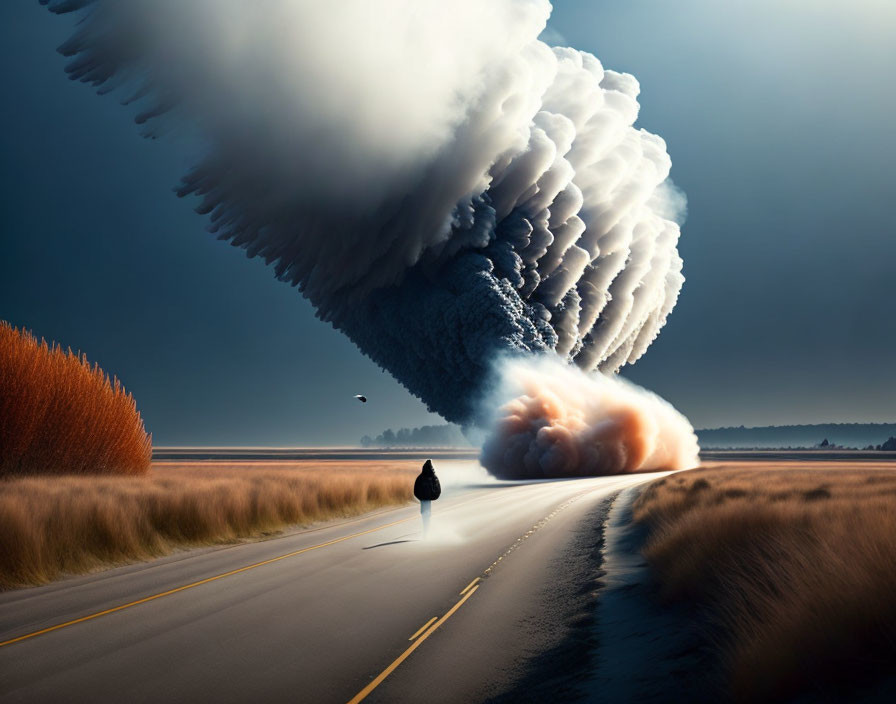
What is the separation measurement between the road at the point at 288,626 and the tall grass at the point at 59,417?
1342 cm

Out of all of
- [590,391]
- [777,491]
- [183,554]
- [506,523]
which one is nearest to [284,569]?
[183,554]

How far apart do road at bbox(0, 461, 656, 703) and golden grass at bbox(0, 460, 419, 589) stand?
99 cm

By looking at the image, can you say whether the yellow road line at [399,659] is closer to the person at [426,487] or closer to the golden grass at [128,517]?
the golden grass at [128,517]

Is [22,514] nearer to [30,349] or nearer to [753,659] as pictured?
[753,659]

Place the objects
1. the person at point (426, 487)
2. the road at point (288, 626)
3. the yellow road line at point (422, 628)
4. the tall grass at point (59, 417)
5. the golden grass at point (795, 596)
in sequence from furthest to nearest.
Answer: the tall grass at point (59, 417) < the person at point (426, 487) < the yellow road line at point (422, 628) < the road at point (288, 626) < the golden grass at point (795, 596)

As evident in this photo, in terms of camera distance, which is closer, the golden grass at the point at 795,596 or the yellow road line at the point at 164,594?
the golden grass at the point at 795,596

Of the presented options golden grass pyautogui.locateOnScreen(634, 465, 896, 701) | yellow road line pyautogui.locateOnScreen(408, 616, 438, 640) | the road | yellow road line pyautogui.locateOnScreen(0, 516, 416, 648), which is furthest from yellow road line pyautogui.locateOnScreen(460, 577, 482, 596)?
yellow road line pyautogui.locateOnScreen(0, 516, 416, 648)

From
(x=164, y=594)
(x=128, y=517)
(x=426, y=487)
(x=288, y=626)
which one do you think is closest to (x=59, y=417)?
(x=128, y=517)

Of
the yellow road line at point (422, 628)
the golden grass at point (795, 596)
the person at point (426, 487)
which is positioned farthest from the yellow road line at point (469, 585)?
the person at point (426, 487)

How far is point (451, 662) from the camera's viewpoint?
723 centimetres

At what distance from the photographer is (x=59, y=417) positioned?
89.7 ft

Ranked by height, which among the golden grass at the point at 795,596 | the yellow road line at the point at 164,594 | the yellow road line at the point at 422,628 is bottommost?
the yellow road line at the point at 164,594

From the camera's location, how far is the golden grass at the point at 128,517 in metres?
13.4

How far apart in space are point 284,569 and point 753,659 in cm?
907
